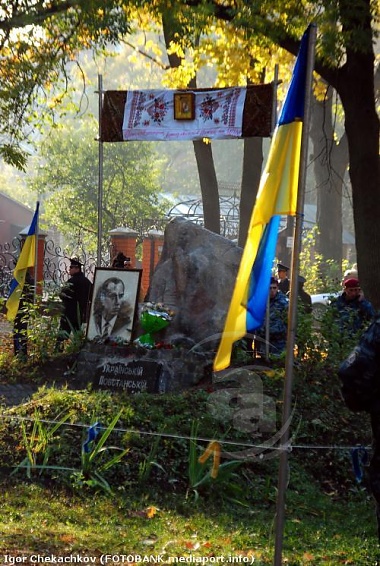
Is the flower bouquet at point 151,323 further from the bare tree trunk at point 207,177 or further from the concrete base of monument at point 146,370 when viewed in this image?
the bare tree trunk at point 207,177

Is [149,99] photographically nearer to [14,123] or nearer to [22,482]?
[14,123]

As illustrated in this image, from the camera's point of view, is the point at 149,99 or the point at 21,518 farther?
the point at 149,99

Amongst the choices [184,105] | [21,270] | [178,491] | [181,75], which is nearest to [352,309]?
[184,105]

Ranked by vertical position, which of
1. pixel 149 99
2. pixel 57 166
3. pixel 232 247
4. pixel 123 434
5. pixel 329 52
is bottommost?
pixel 123 434

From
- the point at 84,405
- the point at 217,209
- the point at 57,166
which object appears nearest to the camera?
the point at 84,405

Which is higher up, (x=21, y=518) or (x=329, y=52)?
(x=329, y=52)

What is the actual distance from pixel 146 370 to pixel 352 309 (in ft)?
8.97

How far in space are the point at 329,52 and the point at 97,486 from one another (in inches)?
316

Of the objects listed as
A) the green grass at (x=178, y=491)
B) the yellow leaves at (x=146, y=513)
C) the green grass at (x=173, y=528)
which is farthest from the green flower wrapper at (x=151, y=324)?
the yellow leaves at (x=146, y=513)

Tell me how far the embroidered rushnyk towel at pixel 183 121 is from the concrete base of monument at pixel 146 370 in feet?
10.2

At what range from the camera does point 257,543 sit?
662 centimetres

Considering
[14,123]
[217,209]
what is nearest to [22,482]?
[14,123]

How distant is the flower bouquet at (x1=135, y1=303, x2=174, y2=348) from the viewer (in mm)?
12375

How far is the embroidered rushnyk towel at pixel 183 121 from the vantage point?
12719mm
